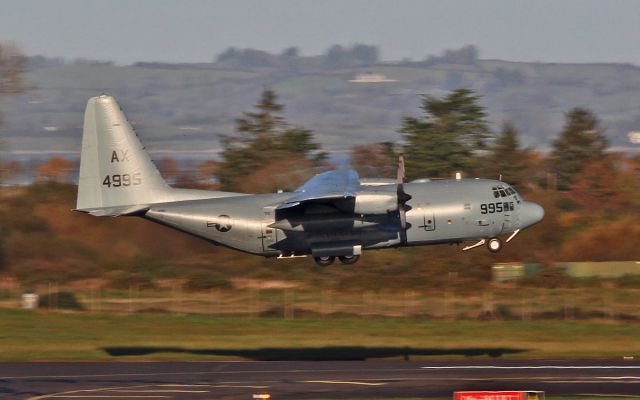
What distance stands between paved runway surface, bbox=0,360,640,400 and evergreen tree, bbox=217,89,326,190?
177ft

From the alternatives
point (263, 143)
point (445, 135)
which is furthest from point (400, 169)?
point (263, 143)

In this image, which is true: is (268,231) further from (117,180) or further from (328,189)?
(117,180)

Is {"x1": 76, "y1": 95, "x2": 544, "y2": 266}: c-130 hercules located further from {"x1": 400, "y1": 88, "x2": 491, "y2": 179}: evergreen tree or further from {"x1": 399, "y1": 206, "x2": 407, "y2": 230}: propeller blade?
{"x1": 400, "y1": 88, "x2": 491, "y2": 179}: evergreen tree

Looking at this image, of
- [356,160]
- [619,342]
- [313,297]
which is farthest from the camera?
[356,160]

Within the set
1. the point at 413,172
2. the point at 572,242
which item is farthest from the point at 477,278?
the point at 413,172

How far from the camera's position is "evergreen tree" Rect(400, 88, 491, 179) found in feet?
313

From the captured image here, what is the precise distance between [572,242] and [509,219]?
28345mm

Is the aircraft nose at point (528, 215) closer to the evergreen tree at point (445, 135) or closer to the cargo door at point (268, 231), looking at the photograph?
the cargo door at point (268, 231)

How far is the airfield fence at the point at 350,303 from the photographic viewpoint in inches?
2172

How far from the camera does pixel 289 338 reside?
4969 cm

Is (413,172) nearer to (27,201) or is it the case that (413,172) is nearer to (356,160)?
(356,160)

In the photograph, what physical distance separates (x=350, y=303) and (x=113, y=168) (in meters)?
21.2

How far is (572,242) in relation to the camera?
66.2 m

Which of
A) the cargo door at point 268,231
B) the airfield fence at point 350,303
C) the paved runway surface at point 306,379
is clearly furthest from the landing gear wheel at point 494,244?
the airfield fence at point 350,303
